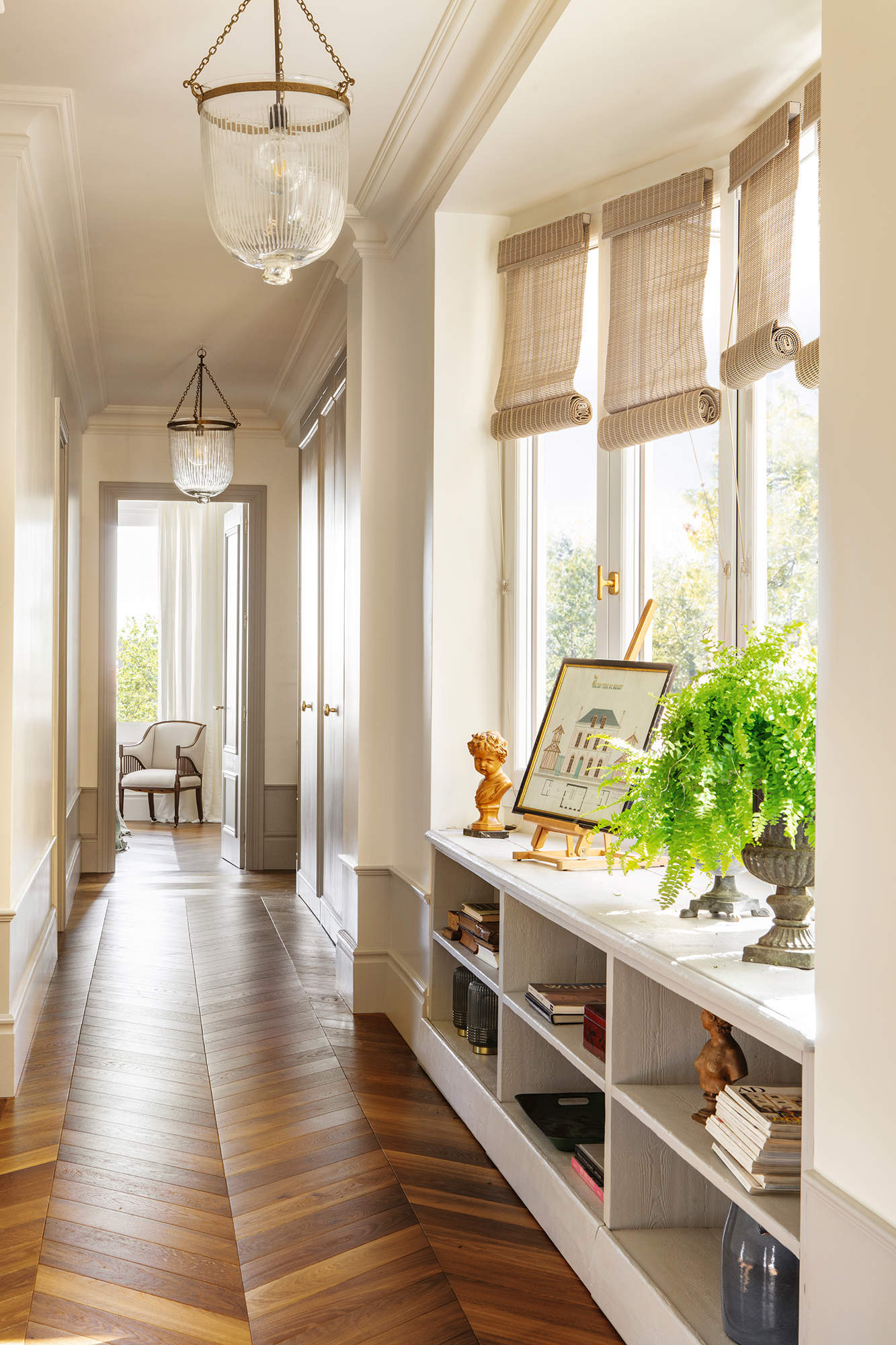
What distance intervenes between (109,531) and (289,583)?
1170 mm

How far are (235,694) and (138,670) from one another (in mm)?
3131

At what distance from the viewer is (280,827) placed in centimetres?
749

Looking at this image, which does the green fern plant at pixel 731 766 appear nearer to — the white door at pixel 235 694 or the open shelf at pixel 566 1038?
the open shelf at pixel 566 1038

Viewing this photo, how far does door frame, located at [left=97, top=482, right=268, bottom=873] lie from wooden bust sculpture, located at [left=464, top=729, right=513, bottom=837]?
4.17 meters

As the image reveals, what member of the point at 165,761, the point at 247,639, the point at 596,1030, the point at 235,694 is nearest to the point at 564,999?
the point at 596,1030

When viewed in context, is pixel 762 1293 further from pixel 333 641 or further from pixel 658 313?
pixel 333 641

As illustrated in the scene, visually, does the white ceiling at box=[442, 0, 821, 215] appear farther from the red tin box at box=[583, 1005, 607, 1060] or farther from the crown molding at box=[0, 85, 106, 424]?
the red tin box at box=[583, 1005, 607, 1060]

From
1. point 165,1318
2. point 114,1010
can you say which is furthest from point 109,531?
point 165,1318

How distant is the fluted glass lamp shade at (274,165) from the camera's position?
2.16 m

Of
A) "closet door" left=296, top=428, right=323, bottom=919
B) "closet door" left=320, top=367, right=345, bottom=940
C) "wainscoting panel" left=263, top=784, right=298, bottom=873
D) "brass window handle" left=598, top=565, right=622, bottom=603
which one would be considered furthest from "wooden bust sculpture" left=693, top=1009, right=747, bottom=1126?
"wainscoting panel" left=263, top=784, right=298, bottom=873

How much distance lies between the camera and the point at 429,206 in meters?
3.71

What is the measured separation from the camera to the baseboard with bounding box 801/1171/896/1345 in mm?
1368

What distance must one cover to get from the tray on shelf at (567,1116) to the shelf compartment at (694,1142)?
1.44 feet

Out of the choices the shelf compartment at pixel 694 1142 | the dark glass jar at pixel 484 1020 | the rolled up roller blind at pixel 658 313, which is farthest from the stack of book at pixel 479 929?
the rolled up roller blind at pixel 658 313
